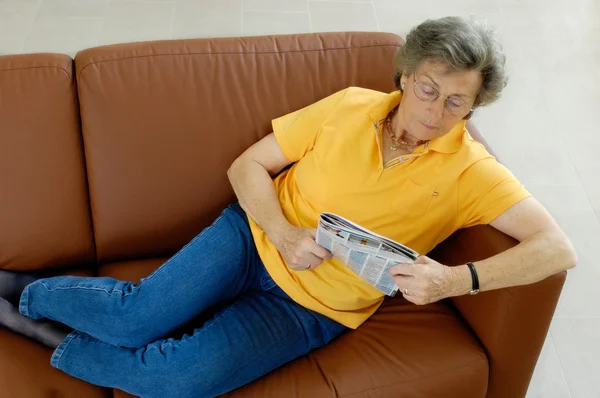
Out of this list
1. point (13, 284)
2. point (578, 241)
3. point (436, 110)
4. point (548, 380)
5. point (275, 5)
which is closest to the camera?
point (436, 110)

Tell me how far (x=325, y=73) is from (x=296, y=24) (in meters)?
1.50

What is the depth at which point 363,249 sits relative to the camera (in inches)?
58.2

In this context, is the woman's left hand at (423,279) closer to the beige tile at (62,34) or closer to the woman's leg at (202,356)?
the woman's leg at (202,356)

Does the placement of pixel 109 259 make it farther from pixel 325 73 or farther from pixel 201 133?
pixel 325 73

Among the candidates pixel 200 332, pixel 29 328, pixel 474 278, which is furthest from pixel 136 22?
pixel 474 278

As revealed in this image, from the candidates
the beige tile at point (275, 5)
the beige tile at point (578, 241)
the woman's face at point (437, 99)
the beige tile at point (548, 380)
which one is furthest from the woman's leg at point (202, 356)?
the beige tile at point (275, 5)

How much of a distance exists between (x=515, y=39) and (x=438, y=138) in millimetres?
2043

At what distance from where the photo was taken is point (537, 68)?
10.8ft

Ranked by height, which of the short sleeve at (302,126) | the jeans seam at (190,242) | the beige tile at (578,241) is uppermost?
the short sleeve at (302,126)

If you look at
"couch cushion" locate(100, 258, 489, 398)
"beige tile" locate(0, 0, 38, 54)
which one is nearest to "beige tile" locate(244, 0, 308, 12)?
"beige tile" locate(0, 0, 38, 54)

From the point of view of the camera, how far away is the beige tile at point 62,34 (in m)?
3.14

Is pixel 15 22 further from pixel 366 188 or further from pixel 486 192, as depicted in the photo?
pixel 486 192

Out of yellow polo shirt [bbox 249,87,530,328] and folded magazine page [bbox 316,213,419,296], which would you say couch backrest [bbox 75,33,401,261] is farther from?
folded magazine page [bbox 316,213,419,296]

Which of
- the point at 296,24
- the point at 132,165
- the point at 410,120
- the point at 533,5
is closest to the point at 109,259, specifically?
the point at 132,165
